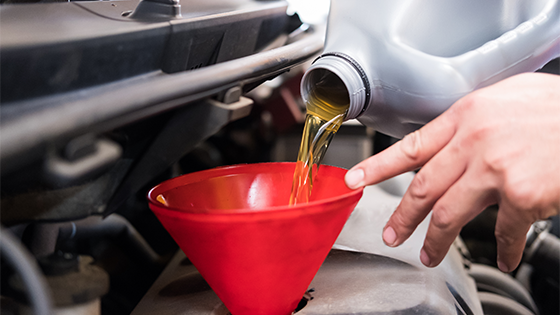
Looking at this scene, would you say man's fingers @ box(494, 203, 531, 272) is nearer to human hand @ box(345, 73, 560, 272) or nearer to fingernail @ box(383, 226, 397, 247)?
human hand @ box(345, 73, 560, 272)

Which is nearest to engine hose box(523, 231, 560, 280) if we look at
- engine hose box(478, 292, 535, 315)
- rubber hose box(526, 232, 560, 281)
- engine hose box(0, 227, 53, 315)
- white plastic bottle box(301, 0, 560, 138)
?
rubber hose box(526, 232, 560, 281)

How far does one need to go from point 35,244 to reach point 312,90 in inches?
14.9

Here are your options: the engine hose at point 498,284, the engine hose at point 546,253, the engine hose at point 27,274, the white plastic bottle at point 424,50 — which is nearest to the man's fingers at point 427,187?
the white plastic bottle at point 424,50

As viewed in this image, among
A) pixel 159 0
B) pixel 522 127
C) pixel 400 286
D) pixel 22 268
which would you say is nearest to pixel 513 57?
pixel 522 127

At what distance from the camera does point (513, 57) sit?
0.47 meters

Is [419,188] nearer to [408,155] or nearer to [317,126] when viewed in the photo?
[408,155]

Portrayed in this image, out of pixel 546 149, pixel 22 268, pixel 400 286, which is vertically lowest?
pixel 400 286

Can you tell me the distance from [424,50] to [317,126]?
6.3 inches

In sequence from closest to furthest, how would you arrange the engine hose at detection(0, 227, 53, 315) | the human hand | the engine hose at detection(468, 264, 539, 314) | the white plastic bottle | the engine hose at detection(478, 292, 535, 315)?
the engine hose at detection(0, 227, 53, 315) → the human hand → the white plastic bottle → the engine hose at detection(478, 292, 535, 315) → the engine hose at detection(468, 264, 539, 314)

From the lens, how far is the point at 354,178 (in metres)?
0.39

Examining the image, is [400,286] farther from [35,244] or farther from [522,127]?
[35,244]

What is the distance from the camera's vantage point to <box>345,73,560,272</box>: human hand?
336 millimetres

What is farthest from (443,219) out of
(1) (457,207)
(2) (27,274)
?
(2) (27,274)

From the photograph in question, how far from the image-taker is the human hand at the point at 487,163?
34cm
